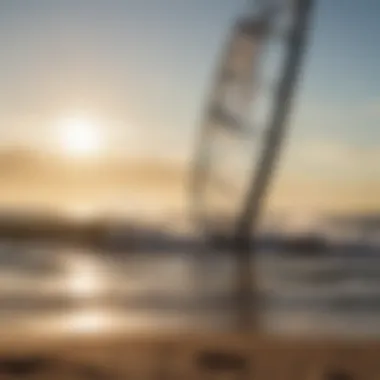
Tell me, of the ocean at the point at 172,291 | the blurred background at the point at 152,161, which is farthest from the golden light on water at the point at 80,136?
the ocean at the point at 172,291

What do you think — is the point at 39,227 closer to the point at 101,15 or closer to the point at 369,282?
the point at 101,15

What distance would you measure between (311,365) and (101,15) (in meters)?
0.58

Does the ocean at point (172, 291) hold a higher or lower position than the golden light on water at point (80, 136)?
lower

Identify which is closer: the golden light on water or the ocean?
the ocean

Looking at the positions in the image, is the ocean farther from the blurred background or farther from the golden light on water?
the golden light on water

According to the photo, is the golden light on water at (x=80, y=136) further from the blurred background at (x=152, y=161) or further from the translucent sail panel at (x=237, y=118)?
the translucent sail panel at (x=237, y=118)

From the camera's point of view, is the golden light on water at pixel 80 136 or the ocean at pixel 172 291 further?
the golden light on water at pixel 80 136

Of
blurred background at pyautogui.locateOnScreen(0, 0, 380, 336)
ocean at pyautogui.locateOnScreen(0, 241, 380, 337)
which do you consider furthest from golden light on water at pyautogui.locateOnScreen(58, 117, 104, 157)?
ocean at pyautogui.locateOnScreen(0, 241, 380, 337)

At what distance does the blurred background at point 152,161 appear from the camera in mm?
1301

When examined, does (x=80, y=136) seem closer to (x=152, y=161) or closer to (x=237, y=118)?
(x=152, y=161)

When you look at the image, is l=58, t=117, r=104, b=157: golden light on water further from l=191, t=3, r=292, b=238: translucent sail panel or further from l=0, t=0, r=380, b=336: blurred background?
l=191, t=3, r=292, b=238: translucent sail panel

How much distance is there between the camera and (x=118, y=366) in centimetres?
102

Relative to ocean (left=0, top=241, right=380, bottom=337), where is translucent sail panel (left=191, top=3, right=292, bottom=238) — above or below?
above

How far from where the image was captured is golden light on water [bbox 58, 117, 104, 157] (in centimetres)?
131
